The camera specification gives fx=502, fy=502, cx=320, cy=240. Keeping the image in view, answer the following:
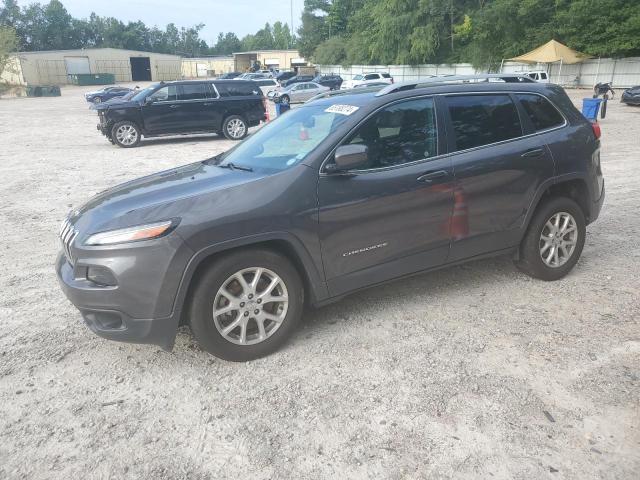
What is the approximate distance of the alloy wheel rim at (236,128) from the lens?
1512 centimetres

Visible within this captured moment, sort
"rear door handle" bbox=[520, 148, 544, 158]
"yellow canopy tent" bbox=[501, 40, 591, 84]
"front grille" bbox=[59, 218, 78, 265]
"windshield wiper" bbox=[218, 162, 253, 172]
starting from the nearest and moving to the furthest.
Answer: "front grille" bbox=[59, 218, 78, 265], "windshield wiper" bbox=[218, 162, 253, 172], "rear door handle" bbox=[520, 148, 544, 158], "yellow canopy tent" bbox=[501, 40, 591, 84]

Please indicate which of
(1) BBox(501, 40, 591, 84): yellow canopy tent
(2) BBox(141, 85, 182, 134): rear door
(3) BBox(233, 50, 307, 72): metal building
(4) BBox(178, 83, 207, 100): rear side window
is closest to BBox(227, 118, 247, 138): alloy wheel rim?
(4) BBox(178, 83, 207, 100): rear side window

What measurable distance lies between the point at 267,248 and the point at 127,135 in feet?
39.9

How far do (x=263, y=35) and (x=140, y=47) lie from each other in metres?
58.8

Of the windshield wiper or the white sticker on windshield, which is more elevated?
the white sticker on windshield

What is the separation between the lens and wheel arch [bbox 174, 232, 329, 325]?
9.95ft

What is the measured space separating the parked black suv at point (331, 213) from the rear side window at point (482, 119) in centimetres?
1

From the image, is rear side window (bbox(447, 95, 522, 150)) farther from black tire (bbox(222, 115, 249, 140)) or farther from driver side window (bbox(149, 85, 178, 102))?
driver side window (bbox(149, 85, 178, 102))

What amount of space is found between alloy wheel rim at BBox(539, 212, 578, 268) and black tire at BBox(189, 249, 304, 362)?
2.32m

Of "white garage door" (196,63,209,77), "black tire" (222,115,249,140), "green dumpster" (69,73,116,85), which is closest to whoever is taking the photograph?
"black tire" (222,115,249,140)

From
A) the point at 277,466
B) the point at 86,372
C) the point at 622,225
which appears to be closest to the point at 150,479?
the point at 277,466

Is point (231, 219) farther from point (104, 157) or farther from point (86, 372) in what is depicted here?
point (104, 157)

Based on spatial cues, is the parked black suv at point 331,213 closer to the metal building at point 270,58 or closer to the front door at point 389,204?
the front door at point 389,204

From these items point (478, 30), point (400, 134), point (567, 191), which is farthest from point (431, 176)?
point (478, 30)
